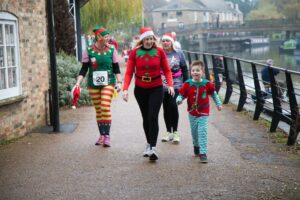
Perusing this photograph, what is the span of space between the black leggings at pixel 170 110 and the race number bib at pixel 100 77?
37.9 inches

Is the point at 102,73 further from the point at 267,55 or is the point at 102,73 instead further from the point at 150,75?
the point at 267,55

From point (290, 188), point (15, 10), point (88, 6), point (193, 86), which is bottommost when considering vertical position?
point (290, 188)

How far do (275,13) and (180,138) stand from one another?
305 feet

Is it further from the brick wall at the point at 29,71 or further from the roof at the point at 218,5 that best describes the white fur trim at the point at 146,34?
the roof at the point at 218,5

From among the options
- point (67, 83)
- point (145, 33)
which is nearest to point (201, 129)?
point (145, 33)

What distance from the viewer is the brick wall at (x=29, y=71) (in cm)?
842

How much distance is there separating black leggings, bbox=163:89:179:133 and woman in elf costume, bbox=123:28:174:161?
3.50 feet

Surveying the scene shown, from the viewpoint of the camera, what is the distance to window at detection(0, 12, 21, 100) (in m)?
8.30

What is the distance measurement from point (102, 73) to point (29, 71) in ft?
6.04

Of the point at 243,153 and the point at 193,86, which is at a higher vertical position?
the point at 193,86

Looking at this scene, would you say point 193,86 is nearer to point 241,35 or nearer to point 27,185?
point 27,185

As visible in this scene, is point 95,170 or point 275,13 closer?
point 95,170

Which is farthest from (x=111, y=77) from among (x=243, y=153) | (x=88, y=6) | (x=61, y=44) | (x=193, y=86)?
(x=88, y=6)

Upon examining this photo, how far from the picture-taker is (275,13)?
97500mm
